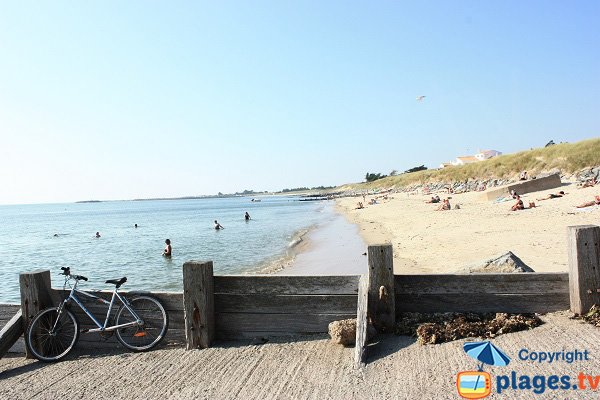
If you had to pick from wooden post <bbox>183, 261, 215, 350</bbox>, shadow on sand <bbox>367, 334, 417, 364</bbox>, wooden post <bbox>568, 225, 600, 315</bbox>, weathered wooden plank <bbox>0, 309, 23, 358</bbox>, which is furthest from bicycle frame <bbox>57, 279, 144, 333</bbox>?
wooden post <bbox>568, 225, 600, 315</bbox>

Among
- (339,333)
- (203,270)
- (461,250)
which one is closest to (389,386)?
(339,333)

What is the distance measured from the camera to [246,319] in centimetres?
532

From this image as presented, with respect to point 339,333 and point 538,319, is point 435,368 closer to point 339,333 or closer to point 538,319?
point 339,333

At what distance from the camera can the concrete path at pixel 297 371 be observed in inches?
153

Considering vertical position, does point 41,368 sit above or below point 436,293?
below

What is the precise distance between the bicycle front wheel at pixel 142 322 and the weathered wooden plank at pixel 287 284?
774mm

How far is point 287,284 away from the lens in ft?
17.2

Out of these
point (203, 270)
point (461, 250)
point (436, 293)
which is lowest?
point (461, 250)

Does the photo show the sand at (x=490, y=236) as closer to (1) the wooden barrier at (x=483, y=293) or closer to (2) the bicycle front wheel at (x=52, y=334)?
(1) the wooden barrier at (x=483, y=293)

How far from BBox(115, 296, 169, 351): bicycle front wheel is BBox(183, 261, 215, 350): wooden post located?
13.5 inches

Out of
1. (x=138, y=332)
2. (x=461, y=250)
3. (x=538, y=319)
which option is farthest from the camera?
(x=461, y=250)

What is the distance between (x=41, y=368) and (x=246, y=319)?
2386 millimetres

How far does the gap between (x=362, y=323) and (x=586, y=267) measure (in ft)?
7.89
